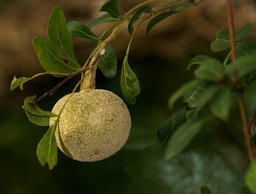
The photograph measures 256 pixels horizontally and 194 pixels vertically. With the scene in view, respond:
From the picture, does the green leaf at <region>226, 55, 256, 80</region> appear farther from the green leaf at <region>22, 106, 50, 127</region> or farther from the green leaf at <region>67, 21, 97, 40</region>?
the green leaf at <region>67, 21, 97, 40</region>

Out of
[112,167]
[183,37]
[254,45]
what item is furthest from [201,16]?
[254,45]

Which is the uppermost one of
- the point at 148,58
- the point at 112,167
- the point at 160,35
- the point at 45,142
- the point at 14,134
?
the point at 45,142

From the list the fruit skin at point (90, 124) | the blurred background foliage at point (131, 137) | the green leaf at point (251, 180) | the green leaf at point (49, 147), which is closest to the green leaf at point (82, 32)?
the fruit skin at point (90, 124)

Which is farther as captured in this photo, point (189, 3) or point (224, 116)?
point (189, 3)

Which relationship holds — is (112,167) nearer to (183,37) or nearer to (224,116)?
(183,37)

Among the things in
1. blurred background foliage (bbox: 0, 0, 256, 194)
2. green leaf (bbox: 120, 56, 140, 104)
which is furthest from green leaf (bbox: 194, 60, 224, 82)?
blurred background foliage (bbox: 0, 0, 256, 194)

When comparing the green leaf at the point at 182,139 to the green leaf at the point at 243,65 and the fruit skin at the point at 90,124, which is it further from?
the fruit skin at the point at 90,124
